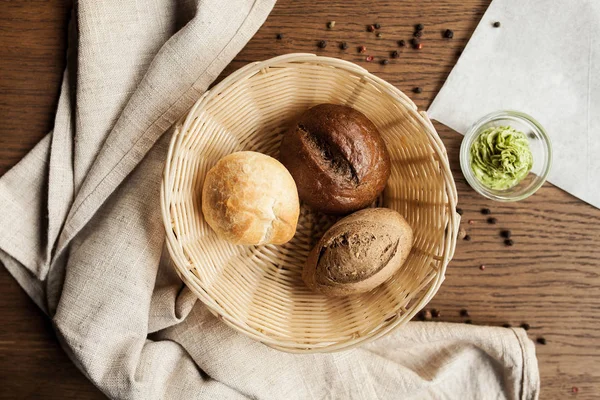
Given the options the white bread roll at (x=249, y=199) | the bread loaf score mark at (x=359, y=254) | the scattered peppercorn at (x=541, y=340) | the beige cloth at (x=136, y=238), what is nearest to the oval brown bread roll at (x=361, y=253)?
the bread loaf score mark at (x=359, y=254)

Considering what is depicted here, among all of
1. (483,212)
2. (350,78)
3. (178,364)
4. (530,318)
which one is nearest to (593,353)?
(530,318)

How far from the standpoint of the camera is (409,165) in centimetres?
132

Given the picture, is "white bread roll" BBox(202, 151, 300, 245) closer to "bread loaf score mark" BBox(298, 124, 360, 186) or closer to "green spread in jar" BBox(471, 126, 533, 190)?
"bread loaf score mark" BBox(298, 124, 360, 186)

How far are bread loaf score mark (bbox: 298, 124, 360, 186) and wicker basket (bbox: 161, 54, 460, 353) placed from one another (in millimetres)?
130

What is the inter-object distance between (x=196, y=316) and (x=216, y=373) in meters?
0.15

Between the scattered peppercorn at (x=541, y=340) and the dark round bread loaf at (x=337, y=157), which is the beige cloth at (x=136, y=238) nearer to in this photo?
the scattered peppercorn at (x=541, y=340)

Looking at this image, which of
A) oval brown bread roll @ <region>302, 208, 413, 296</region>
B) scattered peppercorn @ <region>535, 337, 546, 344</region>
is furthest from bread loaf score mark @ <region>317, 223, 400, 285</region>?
scattered peppercorn @ <region>535, 337, 546, 344</region>

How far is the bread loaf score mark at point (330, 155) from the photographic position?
1.22 meters

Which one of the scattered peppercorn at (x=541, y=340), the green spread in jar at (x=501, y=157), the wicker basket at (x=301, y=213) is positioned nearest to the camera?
the wicker basket at (x=301, y=213)

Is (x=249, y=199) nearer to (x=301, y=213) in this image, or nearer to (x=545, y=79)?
(x=301, y=213)

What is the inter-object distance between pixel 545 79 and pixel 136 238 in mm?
1108

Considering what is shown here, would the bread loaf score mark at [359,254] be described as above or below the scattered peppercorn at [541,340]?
above

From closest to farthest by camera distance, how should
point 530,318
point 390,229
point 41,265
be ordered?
point 390,229
point 41,265
point 530,318

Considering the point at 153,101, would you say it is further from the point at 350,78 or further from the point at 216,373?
the point at 216,373
